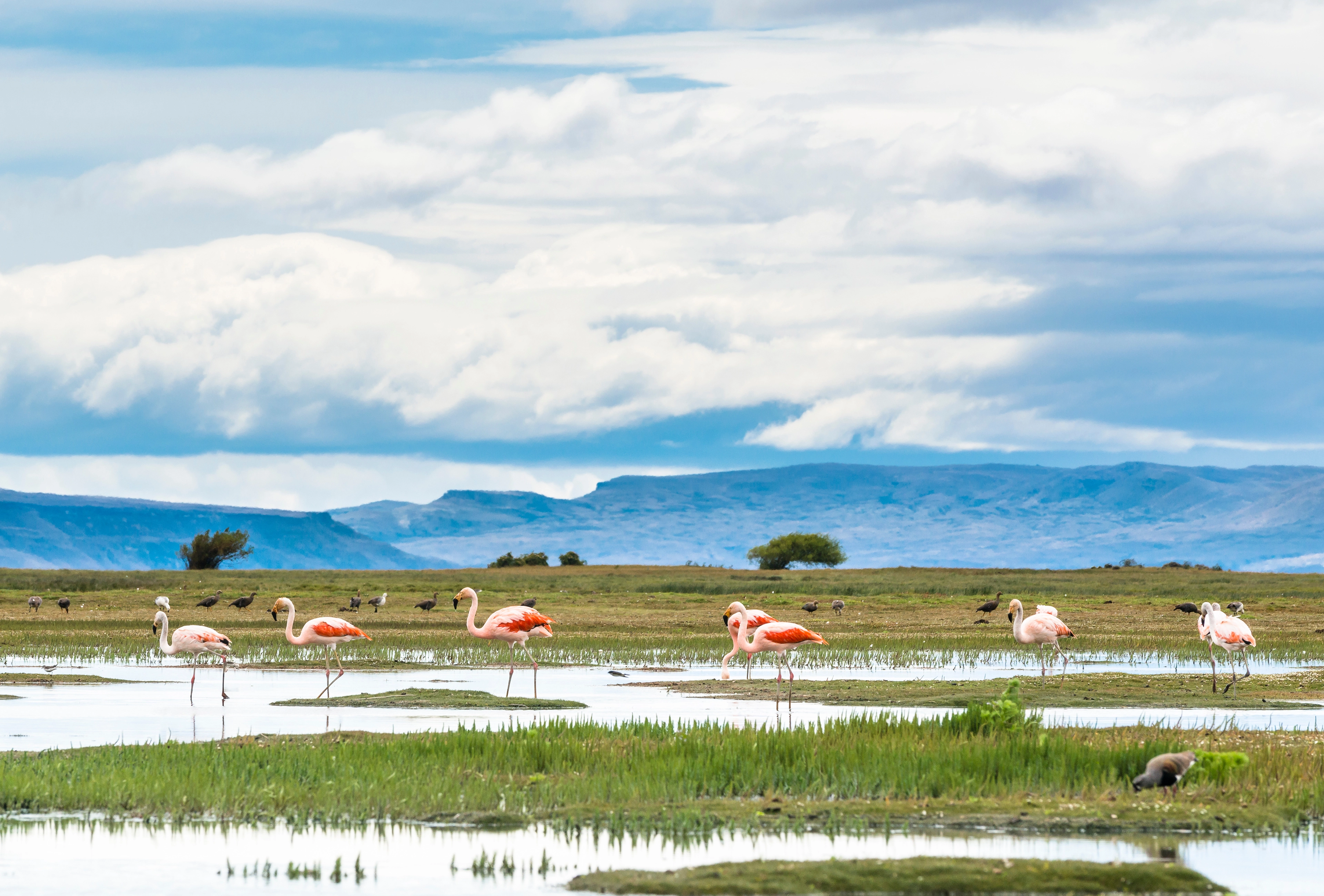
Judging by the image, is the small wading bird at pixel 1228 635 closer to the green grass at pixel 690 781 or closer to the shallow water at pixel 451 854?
the green grass at pixel 690 781

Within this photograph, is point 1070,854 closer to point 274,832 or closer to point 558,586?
point 274,832

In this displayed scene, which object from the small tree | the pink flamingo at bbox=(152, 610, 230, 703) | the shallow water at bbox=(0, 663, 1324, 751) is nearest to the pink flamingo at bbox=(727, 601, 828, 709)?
the shallow water at bbox=(0, 663, 1324, 751)

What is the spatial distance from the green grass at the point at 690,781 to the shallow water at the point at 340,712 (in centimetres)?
171

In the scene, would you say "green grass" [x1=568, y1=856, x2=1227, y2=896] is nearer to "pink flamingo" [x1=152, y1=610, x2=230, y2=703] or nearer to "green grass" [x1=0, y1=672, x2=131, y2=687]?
"pink flamingo" [x1=152, y1=610, x2=230, y2=703]

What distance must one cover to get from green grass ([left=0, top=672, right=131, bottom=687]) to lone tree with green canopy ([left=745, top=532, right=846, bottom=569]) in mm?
109344

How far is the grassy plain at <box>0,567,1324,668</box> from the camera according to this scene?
3884 cm

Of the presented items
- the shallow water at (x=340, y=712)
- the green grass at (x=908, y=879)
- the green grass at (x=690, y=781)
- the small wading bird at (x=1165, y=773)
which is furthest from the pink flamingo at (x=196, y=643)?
the green grass at (x=908, y=879)

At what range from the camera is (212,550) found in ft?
356

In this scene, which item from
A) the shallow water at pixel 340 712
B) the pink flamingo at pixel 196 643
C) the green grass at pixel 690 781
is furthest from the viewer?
the pink flamingo at pixel 196 643

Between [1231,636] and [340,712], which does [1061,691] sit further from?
[340,712]

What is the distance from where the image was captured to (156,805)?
568 inches

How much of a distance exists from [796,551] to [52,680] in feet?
374

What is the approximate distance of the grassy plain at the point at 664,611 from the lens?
127 ft

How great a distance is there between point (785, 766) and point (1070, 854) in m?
4.07
